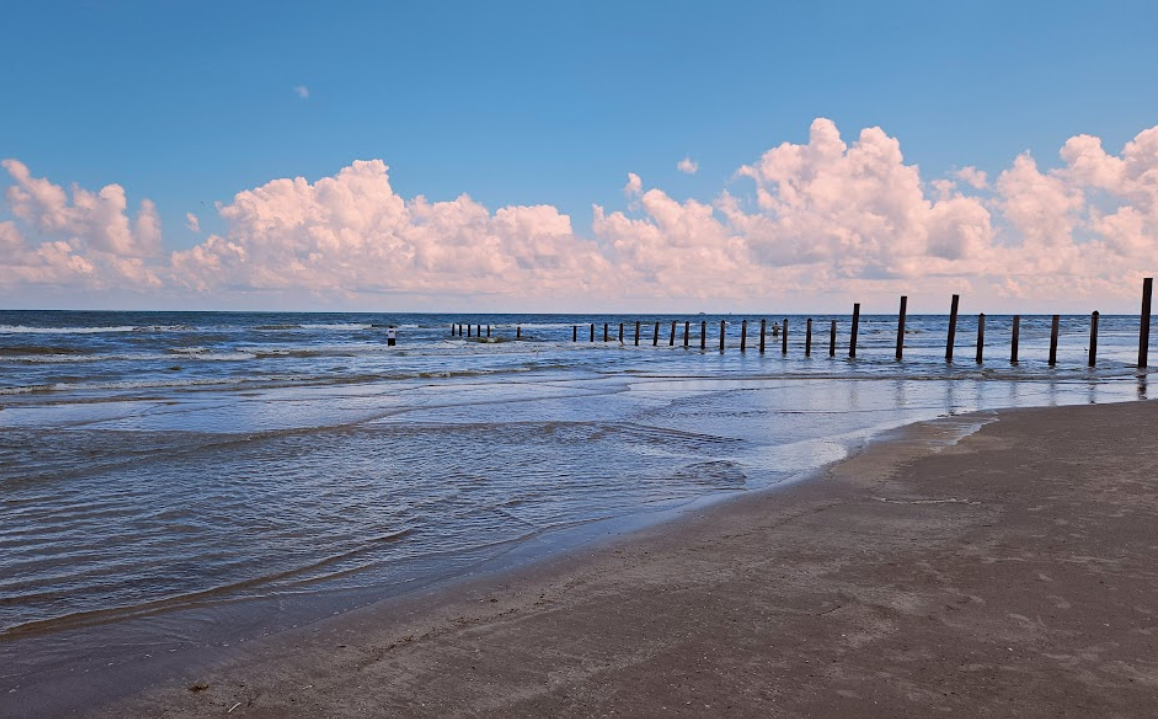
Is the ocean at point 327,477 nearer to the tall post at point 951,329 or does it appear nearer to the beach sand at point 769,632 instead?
the beach sand at point 769,632

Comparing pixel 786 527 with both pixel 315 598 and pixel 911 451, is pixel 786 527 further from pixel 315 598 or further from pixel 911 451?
pixel 911 451

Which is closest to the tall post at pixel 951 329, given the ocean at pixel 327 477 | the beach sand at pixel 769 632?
the ocean at pixel 327 477

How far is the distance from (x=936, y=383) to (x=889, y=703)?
21654 millimetres

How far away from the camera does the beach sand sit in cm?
351

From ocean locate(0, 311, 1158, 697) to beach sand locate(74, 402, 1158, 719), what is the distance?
644mm

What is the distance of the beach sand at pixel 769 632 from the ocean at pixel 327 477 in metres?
0.64

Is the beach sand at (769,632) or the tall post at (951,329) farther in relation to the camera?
the tall post at (951,329)

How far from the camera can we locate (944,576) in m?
5.17

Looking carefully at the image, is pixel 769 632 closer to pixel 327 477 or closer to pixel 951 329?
pixel 327 477

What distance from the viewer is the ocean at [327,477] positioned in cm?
503

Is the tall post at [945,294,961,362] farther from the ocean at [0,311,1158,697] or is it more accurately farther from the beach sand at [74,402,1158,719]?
the beach sand at [74,402,1158,719]

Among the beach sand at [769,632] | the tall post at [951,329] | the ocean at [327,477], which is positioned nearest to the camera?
the beach sand at [769,632]

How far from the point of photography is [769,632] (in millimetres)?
4254

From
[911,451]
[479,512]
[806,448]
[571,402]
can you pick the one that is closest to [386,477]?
[479,512]
